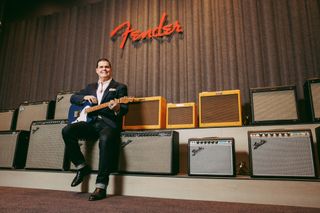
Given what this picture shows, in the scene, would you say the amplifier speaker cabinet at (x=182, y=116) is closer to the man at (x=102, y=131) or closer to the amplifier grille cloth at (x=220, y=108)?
the amplifier grille cloth at (x=220, y=108)

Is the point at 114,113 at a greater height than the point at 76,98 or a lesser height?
lesser

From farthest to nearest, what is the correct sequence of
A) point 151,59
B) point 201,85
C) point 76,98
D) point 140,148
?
Result: point 151,59 → point 201,85 → point 76,98 → point 140,148

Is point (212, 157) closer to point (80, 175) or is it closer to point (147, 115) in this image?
point (147, 115)

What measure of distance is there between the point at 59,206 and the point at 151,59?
6.99 ft

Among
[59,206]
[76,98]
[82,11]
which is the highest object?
[82,11]

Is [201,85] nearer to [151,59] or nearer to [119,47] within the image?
[151,59]

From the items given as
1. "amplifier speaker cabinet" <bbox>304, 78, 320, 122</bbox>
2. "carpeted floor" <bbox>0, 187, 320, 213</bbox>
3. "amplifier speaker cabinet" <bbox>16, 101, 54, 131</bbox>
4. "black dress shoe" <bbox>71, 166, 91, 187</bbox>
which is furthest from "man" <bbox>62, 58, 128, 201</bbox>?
"amplifier speaker cabinet" <bbox>304, 78, 320, 122</bbox>

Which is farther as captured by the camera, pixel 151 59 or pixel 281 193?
pixel 151 59

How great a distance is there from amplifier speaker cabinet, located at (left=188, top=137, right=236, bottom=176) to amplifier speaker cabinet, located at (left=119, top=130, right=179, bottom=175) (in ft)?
0.53

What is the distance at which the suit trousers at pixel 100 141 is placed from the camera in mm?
1959

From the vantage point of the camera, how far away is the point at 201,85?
2.94 metres

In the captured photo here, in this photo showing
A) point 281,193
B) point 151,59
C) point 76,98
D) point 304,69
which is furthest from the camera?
point 151,59

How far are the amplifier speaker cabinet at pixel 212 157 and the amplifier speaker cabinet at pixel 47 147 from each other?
1.25 metres

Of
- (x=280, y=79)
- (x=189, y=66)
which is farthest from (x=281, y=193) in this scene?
(x=189, y=66)
